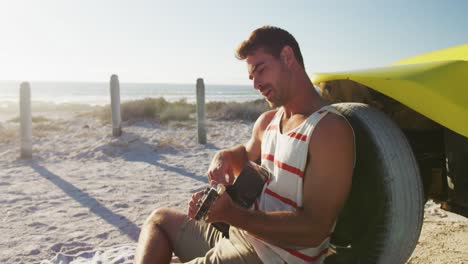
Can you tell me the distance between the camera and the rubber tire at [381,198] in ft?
6.53

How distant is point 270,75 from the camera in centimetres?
226

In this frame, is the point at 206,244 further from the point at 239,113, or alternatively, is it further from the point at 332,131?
the point at 239,113

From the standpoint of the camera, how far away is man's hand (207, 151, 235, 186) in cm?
256

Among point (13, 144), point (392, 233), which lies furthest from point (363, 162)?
point (13, 144)

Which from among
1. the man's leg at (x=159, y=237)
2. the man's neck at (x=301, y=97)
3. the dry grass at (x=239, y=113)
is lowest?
the dry grass at (x=239, y=113)

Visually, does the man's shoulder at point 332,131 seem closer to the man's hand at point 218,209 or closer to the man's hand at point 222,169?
the man's hand at point 218,209

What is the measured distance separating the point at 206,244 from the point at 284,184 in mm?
757

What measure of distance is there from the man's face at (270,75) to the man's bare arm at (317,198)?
0.39 metres

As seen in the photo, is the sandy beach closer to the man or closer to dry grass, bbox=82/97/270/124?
the man

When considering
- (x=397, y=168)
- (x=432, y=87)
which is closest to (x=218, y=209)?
(x=397, y=168)

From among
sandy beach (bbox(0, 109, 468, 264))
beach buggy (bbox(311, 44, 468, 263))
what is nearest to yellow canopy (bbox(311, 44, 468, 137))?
beach buggy (bbox(311, 44, 468, 263))

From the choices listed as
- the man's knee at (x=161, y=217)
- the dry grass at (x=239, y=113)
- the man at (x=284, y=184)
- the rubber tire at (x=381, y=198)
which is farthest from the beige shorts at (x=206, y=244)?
the dry grass at (x=239, y=113)

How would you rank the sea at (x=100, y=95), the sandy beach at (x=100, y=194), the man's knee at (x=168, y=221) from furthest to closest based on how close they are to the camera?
the sea at (x=100, y=95) < the sandy beach at (x=100, y=194) < the man's knee at (x=168, y=221)

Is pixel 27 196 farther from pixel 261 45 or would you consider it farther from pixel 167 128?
pixel 167 128
